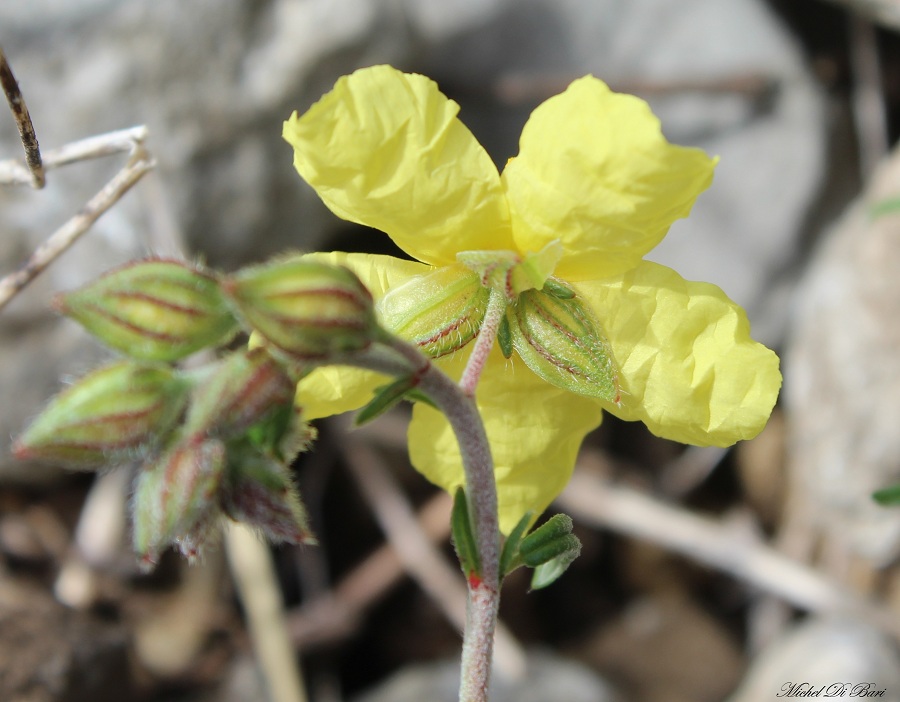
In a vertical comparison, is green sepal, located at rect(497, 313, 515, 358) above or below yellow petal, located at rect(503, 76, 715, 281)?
below

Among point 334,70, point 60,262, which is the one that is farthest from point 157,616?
point 334,70

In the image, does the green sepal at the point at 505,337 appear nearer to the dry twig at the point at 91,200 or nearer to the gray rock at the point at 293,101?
the dry twig at the point at 91,200

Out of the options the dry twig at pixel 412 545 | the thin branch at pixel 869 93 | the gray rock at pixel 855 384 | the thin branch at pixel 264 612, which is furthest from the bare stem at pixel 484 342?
the thin branch at pixel 869 93

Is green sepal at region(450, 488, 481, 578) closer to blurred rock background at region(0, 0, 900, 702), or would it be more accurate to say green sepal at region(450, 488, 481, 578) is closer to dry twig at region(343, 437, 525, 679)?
blurred rock background at region(0, 0, 900, 702)

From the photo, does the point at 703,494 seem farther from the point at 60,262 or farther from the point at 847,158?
the point at 60,262

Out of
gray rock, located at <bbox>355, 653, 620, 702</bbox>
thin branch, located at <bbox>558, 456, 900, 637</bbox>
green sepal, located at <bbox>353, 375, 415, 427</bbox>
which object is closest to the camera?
green sepal, located at <bbox>353, 375, 415, 427</bbox>

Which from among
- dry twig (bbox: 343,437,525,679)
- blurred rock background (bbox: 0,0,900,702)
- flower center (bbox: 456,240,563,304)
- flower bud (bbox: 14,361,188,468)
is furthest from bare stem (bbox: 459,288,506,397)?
dry twig (bbox: 343,437,525,679)
